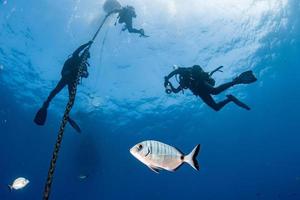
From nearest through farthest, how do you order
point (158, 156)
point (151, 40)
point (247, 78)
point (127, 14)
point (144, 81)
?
point (158, 156) → point (247, 78) → point (127, 14) → point (151, 40) → point (144, 81)

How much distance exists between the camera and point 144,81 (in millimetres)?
27953

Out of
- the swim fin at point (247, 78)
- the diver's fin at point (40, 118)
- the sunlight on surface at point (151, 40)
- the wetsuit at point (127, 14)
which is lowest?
the swim fin at point (247, 78)

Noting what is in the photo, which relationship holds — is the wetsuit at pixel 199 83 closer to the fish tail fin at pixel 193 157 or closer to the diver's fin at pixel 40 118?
the diver's fin at pixel 40 118

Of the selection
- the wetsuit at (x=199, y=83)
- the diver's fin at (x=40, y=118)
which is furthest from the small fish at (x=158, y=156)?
the diver's fin at (x=40, y=118)

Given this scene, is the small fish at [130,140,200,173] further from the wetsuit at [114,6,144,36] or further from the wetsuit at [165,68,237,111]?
the wetsuit at [114,6,144,36]

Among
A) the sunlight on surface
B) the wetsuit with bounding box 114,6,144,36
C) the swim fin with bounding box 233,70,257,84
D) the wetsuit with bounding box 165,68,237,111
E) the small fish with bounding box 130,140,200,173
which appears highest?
the sunlight on surface

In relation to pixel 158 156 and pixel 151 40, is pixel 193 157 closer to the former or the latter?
pixel 158 156

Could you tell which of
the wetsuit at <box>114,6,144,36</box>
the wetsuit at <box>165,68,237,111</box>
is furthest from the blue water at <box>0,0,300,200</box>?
the wetsuit at <box>165,68,237,111</box>

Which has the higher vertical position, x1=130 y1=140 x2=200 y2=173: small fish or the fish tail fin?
x1=130 y1=140 x2=200 y2=173: small fish

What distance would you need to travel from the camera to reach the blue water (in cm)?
2066

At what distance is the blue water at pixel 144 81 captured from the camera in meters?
20.7

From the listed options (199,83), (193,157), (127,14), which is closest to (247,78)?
(199,83)

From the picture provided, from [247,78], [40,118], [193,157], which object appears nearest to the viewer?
[193,157]

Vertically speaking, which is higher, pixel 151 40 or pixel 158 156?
pixel 151 40
